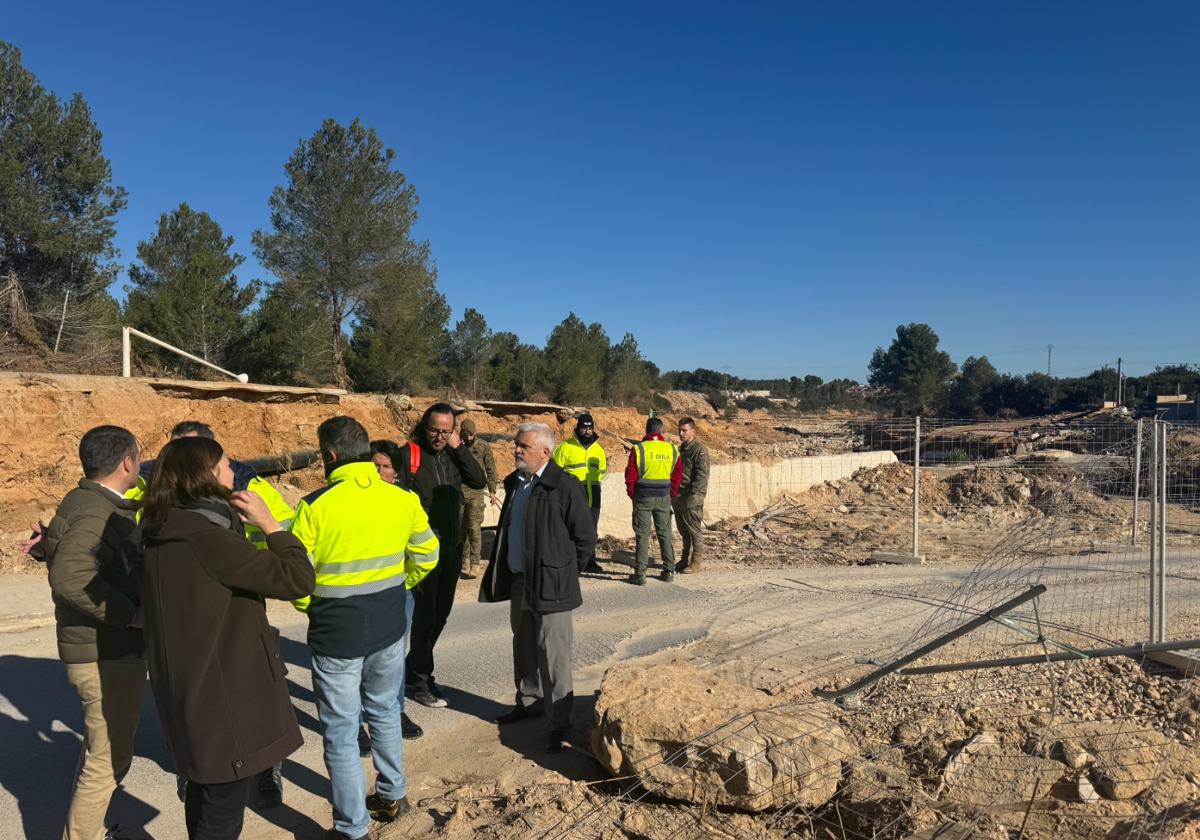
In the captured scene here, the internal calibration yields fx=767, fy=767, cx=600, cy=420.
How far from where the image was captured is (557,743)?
4457mm

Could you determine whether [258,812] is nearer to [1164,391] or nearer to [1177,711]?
[1177,711]

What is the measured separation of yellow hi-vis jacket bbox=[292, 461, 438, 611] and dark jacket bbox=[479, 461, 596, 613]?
40.6 inches

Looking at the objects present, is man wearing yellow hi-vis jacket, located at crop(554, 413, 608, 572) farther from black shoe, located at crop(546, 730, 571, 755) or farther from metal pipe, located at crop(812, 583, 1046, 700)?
black shoe, located at crop(546, 730, 571, 755)

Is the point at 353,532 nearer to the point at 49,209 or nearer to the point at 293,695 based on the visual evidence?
the point at 293,695

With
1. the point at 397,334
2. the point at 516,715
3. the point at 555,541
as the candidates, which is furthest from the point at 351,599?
the point at 397,334

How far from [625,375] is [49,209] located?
31442 mm

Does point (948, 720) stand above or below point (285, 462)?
below

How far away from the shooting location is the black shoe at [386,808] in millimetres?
3703

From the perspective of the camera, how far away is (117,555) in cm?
318

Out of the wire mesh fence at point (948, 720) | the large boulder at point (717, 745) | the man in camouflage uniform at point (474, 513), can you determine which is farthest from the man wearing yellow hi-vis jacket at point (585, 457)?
the large boulder at point (717, 745)

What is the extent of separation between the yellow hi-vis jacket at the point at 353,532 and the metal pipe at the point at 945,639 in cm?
284

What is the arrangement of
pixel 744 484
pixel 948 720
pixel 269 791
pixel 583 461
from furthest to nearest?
pixel 744 484 < pixel 583 461 < pixel 948 720 < pixel 269 791

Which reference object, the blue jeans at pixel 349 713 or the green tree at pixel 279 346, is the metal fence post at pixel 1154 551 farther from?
the green tree at pixel 279 346

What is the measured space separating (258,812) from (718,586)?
621cm
